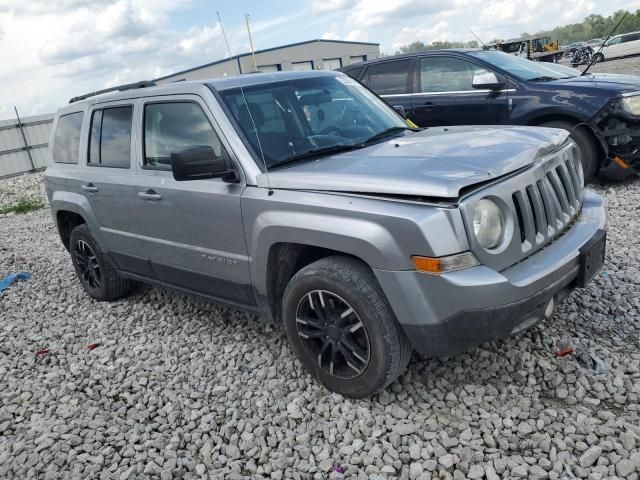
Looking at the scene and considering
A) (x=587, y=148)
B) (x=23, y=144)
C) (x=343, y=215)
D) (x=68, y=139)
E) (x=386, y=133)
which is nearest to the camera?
(x=343, y=215)

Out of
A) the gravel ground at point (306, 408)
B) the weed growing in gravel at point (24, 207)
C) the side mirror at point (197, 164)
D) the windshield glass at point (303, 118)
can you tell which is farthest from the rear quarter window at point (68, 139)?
the weed growing in gravel at point (24, 207)

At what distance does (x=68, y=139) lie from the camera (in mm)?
5156

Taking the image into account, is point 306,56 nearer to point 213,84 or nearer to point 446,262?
point 213,84

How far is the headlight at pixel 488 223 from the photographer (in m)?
2.63

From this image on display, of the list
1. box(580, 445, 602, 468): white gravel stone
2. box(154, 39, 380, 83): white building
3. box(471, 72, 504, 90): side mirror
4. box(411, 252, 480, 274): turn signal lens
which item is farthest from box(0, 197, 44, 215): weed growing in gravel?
box(154, 39, 380, 83): white building

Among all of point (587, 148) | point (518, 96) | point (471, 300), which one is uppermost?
point (518, 96)

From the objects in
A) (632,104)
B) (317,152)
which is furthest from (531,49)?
(317,152)

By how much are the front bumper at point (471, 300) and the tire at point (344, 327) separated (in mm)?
126

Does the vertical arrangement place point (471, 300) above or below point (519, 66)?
below

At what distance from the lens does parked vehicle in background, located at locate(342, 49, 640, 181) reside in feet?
20.1

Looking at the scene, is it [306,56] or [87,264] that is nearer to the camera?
[87,264]

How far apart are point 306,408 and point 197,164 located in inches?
60.2

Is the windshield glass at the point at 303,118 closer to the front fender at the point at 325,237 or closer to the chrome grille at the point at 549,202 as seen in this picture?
the front fender at the point at 325,237

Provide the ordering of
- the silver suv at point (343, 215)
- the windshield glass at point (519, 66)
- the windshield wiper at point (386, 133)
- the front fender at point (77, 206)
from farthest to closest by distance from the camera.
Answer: the windshield glass at point (519, 66) → the front fender at point (77, 206) → the windshield wiper at point (386, 133) → the silver suv at point (343, 215)
